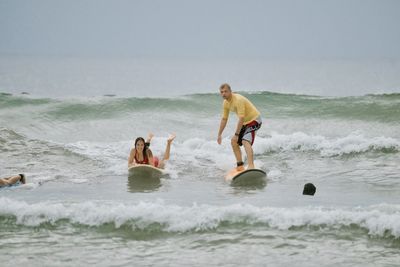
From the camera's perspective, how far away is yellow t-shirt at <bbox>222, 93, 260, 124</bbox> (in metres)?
12.7

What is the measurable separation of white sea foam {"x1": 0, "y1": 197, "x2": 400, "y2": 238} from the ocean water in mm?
15

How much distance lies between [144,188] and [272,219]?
3600 mm

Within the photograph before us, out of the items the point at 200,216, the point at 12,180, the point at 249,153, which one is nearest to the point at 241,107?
the point at 249,153

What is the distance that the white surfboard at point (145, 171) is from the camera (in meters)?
13.0

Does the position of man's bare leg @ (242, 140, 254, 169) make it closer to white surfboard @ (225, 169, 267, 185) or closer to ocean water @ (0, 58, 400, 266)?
white surfboard @ (225, 169, 267, 185)

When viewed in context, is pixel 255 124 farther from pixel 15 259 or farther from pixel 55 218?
pixel 15 259

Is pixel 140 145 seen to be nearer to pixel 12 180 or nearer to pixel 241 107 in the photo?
pixel 241 107

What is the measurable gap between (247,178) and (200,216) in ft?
11.2

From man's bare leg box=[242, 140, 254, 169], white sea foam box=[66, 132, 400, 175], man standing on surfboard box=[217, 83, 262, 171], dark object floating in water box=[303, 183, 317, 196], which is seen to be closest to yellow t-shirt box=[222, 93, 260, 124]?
man standing on surfboard box=[217, 83, 262, 171]

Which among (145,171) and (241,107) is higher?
(241,107)

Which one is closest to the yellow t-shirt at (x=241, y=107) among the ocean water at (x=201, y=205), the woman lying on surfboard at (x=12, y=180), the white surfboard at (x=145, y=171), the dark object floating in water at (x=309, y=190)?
the ocean water at (x=201, y=205)

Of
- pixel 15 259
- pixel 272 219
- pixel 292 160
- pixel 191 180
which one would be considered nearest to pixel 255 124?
pixel 191 180

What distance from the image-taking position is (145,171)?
13109 millimetres

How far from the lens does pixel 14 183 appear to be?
463 inches
